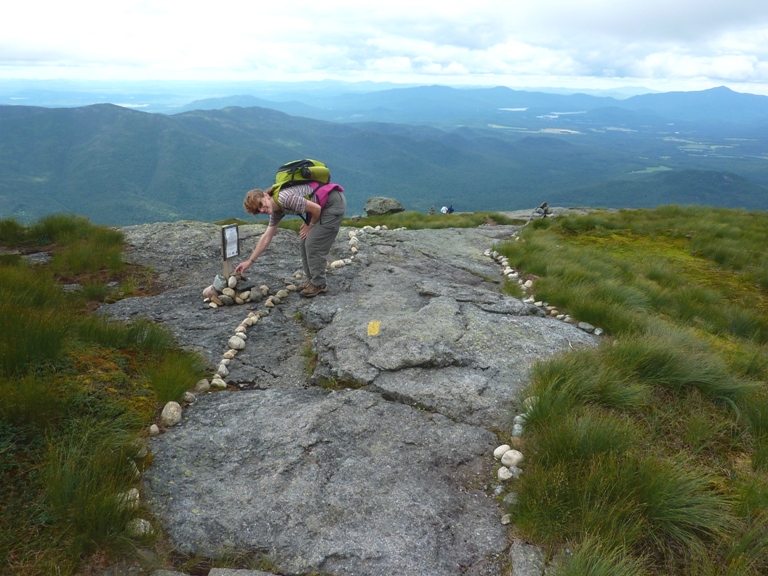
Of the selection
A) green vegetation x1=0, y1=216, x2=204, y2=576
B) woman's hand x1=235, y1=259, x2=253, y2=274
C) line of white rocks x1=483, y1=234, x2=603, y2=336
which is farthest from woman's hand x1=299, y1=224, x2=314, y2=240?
line of white rocks x1=483, y1=234, x2=603, y2=336

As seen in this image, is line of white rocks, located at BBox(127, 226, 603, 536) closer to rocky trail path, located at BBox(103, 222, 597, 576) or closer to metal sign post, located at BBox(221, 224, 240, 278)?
rocky trail path, located at BBox(103, 222, 597, 576)

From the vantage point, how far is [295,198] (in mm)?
6938

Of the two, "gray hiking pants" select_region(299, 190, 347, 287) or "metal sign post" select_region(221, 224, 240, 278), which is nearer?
"gray hiking pants" select_region(299, 190, 347, 287)

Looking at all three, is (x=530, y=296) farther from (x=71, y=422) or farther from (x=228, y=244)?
(x=71, y=422)

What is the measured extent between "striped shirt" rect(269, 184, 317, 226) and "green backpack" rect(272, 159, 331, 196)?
83 mm

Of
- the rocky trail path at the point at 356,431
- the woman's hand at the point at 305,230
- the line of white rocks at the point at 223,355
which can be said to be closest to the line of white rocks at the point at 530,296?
the rocky trail path at the point at 356,431

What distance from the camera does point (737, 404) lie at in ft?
14.6

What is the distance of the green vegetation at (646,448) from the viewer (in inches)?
109

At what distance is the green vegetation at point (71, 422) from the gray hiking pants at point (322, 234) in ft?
9.03

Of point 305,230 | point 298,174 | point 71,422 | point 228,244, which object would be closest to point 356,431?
point 71,422

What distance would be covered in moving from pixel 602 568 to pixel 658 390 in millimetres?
2735

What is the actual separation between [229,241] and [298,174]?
70.3 inches

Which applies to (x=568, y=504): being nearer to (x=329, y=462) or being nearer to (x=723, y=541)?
(x=723, y=541)

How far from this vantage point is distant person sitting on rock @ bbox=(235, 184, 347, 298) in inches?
272
